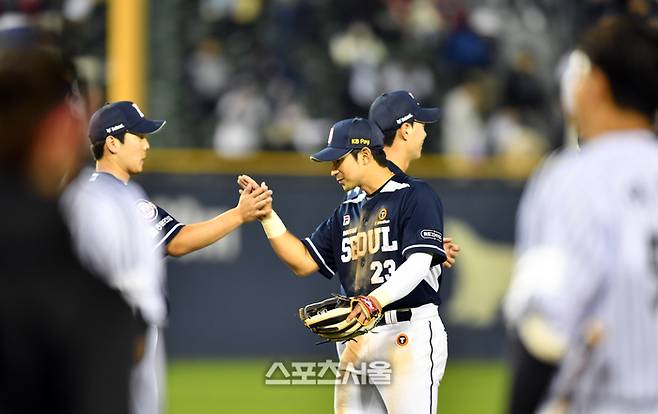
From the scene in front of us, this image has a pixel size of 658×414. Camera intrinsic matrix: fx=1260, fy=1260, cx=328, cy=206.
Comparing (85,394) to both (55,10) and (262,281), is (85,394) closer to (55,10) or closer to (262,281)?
(262,281)

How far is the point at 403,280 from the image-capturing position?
221 inches

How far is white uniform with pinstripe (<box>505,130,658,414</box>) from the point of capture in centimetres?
283

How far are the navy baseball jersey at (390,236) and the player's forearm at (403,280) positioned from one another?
0.18ft

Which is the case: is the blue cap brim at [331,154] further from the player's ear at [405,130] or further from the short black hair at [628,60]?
the short black hair at [628,60]

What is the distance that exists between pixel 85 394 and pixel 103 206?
85cm

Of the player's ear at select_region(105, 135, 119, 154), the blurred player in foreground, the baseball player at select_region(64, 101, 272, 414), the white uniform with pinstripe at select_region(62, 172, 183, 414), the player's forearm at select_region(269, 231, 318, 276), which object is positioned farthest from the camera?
the player's forearm at select_region(269, 231, 318, 276)

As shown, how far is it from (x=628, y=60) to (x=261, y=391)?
8842 millimetres

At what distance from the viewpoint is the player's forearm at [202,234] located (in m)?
5.87

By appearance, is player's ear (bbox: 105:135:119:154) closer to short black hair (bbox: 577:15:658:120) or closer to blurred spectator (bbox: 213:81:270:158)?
short black hair (bbox: 577:15:658:120)

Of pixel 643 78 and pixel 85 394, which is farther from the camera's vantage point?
pixel 643 78

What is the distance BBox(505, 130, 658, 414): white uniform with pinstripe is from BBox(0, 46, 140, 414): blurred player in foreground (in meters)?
0.95

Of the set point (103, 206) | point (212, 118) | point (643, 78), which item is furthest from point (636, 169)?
point (212, 118)

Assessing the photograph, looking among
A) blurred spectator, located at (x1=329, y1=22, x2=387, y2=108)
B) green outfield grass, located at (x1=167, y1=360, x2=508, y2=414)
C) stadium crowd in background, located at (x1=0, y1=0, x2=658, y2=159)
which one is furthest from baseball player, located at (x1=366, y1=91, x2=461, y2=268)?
blurred spectator, located at (x1=329, y1=22, x2=387, y2=108)

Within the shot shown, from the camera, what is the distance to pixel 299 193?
12.7 metres
